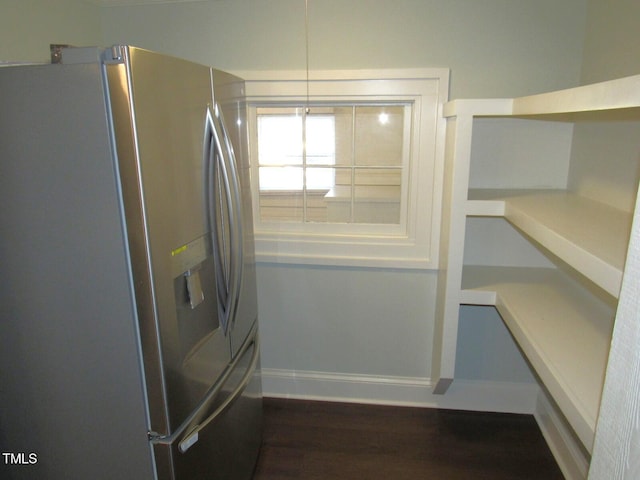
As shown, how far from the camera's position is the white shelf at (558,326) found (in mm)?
1140

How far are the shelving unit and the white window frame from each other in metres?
0.11

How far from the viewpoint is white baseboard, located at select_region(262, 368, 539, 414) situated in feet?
7.80

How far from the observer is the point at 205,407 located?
142cm

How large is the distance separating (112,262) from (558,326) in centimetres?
150

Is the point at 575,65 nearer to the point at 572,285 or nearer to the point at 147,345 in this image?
the point at 572,285

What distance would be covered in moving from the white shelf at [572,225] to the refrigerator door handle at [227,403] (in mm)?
1105

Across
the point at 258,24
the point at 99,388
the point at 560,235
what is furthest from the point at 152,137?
the point at 258,24

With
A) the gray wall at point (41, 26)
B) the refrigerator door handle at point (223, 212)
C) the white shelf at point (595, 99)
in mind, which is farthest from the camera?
the gray wall at point (41, 26)

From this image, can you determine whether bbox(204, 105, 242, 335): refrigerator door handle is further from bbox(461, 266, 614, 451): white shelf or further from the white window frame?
bbox(461, 266, 614, 451): white shelf

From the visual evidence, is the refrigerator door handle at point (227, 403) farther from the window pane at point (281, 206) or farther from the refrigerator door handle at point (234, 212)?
the window pane at point (281, 206)

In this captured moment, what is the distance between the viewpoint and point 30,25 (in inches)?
68.5

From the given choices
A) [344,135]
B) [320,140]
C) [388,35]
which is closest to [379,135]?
[344,135]

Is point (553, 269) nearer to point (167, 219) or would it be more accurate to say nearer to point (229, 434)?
point (229, 434)

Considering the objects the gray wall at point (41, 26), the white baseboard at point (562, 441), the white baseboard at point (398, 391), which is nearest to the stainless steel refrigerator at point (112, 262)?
the gray wall at point (41, 26)
